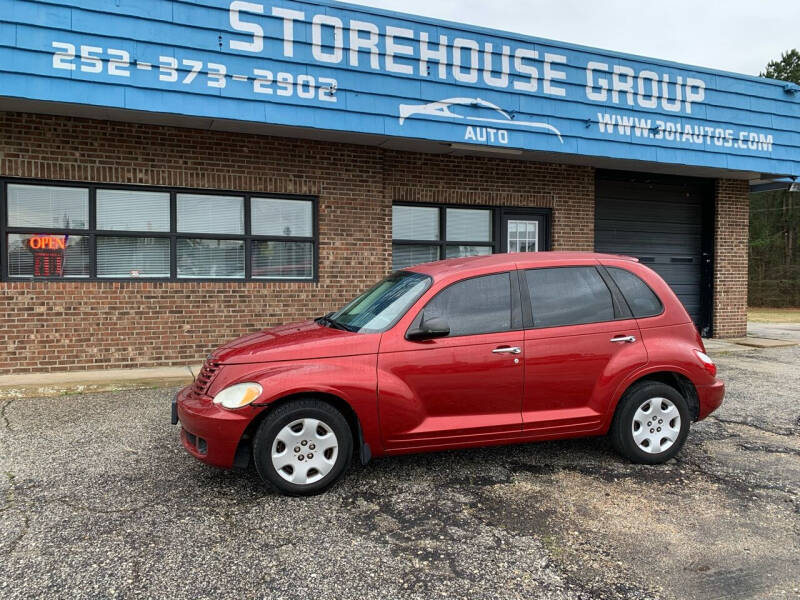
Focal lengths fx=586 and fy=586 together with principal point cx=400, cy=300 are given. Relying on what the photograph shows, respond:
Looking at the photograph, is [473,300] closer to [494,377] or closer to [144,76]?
[494,377]

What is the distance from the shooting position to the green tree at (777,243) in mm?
30859

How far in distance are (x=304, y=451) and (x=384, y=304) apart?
4.18 ft

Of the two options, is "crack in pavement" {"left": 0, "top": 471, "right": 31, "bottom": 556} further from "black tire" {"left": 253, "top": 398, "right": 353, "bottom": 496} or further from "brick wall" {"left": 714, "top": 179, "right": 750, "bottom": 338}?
"brick wall" {"left": 714, "top": 179, "right": 750, "bottom": 338}

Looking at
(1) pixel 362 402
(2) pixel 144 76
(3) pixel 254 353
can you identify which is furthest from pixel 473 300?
(2) pixel 144 76

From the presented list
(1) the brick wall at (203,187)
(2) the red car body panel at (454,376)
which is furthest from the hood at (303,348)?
(1) the brick wall at (203,187)

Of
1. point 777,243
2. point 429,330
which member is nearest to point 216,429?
point 429,330

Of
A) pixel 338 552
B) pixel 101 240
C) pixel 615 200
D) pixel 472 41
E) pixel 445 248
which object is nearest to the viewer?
pixel 338 552

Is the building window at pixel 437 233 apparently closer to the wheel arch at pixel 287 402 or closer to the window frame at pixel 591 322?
the window frame at pixel 591 322

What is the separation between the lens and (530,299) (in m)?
4.38

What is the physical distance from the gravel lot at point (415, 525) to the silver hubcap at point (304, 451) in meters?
0.18

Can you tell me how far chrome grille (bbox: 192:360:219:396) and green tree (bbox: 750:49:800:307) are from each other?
34002mm

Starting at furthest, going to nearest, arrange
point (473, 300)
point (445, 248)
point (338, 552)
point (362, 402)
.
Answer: point (445, 248)
point (473, 300)
point (362, 402)
point (338, 552)

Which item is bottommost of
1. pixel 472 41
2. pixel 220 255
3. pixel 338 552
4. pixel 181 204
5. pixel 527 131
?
pixel 338 552

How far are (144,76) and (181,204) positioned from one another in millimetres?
1923
